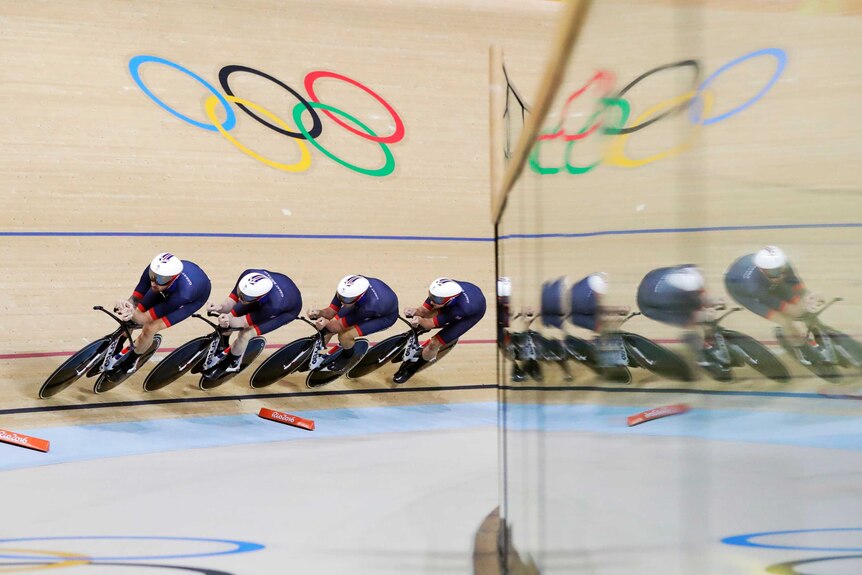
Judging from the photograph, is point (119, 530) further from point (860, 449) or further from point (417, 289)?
point (417, 289)

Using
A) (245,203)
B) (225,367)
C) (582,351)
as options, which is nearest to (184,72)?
(245,203)

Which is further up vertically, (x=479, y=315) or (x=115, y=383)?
(x=479, y=315)

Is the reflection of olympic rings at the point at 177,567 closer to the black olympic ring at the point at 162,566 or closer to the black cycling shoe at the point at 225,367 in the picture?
the black olympic ring at the point at 162,566

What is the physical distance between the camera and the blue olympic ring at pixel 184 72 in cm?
650

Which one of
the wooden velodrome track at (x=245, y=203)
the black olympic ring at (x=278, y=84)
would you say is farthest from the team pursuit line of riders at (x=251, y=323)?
the black olympic ring at (x=278, y=84)

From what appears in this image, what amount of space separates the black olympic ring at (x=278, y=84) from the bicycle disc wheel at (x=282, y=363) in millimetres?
2058

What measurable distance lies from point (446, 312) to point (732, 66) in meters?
5.62

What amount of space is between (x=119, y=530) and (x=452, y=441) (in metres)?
2.49

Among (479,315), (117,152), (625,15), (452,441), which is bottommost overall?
(452,441)

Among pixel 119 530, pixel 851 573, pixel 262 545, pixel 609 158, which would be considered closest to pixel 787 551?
pixel 851 573

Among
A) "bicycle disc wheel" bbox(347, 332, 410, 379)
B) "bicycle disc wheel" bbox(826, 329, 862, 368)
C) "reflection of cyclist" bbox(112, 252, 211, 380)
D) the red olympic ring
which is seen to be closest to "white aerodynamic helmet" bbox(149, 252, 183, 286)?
"reflection of cyclist" bbox(112, 252, 211, 380)

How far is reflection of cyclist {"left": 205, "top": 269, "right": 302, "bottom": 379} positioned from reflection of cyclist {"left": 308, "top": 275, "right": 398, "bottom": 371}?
0.80ft

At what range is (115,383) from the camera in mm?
5516

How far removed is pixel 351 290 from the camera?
5.75 m
